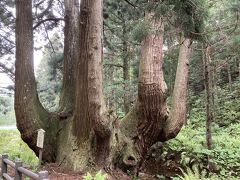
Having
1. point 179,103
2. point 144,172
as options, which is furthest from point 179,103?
point 144,172

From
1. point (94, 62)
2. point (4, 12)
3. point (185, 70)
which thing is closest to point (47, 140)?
point (94, 62)

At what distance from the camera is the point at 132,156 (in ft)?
24.7

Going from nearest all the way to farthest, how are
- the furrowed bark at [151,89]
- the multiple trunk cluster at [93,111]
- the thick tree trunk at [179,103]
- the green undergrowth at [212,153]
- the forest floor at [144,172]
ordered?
the forest floor at [144,172], the multiple trunk cluster at [93,111], the furrowed bark at [151,89], the thick tree trunk at [179,103], the green undergrowth at [212,153]

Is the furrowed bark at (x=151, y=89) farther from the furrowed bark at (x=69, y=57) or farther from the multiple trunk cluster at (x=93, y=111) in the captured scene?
the furrowed bark at (x=69, y=57)

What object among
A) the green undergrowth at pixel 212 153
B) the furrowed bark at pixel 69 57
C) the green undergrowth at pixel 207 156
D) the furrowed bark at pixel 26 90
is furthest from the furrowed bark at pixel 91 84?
the green undergrowth at pixel 207 156

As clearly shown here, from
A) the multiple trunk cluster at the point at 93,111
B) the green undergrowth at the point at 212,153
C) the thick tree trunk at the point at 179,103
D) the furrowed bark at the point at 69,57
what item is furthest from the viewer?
the furrowed bark at the point at 69,57

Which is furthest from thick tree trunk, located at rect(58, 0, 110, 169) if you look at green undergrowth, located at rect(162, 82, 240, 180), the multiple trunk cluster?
green undergrowth, located at rect(162, 82, 240, 180)

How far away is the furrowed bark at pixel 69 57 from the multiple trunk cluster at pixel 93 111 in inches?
4.0

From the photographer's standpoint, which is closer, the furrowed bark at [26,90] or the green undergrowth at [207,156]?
the furrowed bark at [26,90]

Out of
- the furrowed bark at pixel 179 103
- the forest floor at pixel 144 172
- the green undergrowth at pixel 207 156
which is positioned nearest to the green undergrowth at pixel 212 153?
the green undergrowth at pixel 207 156

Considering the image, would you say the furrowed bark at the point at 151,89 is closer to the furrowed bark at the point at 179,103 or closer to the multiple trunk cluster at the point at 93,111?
the multiple trunk cluster at the point at 93,111

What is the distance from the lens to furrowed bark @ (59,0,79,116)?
8.52 meters

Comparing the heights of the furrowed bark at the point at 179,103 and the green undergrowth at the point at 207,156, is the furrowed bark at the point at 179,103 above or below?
above

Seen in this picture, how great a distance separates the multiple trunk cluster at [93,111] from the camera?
22.6 feet
